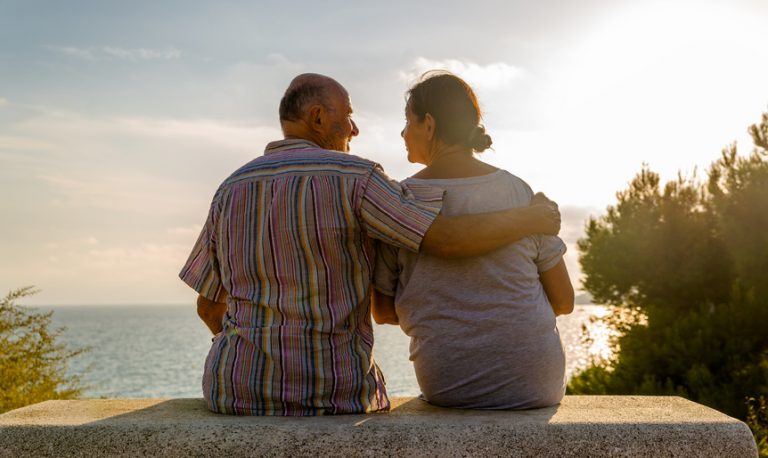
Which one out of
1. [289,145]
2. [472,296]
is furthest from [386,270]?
[289,145]

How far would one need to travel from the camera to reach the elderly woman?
2654 mm

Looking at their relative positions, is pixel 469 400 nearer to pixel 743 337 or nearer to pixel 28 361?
pixel 28 361

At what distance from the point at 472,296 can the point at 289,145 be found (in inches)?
35.6

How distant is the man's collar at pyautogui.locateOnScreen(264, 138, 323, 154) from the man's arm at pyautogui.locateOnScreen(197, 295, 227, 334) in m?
0.65

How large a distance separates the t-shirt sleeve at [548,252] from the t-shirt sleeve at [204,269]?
49.9 inches

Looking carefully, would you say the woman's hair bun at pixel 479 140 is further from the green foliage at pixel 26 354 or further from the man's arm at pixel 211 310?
the green foliage at pixel 26 354

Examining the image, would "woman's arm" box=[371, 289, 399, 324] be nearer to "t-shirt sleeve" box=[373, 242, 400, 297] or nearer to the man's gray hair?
"t-shirt sleeve" box=[373, 242, 400, 297]

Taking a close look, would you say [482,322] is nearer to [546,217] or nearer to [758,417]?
[546,217]

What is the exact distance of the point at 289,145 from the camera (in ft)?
9.05

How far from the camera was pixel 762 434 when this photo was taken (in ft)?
39.0

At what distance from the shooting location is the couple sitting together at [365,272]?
2.54 metres

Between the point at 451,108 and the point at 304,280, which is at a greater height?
the point at 451,108

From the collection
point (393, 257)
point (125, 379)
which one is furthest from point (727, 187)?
point (125, 379)

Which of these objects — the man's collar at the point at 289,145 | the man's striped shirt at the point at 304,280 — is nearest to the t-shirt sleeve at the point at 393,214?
the man's striped shirt at the point at 304,280
